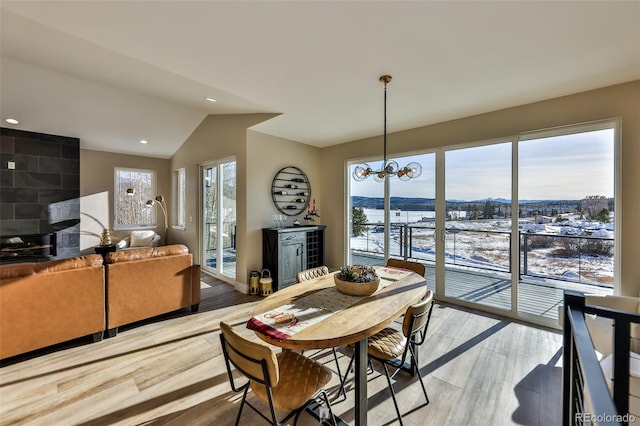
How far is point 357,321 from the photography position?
1.58 m

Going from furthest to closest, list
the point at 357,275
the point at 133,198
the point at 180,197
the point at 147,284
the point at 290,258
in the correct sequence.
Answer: the point at 180,197, the point at 133,198, the point at 290,258, the point at 147,284, the point at 357,275

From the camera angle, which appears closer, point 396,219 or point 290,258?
point 290,258

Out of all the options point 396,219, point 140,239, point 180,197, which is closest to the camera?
point 396,219

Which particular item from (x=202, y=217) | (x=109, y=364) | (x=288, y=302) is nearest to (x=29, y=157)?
(x=202, y=217)

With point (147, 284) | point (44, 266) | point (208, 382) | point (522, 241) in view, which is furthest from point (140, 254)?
point (522, 241)

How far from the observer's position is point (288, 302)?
1899 millimetres

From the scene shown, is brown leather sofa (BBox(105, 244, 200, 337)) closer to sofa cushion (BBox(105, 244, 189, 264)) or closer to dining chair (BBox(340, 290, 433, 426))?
sofa cushion (BBox(105, 244, 189, 264))

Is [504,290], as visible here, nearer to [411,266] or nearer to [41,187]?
[411,266]

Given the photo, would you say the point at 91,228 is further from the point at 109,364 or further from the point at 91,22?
the point at 91,22

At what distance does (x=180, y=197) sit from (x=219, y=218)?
7.14ft

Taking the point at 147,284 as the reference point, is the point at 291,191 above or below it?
above

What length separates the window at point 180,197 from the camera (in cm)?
627

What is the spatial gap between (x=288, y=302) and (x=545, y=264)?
3396 millimetres

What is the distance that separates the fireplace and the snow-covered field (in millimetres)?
6100
